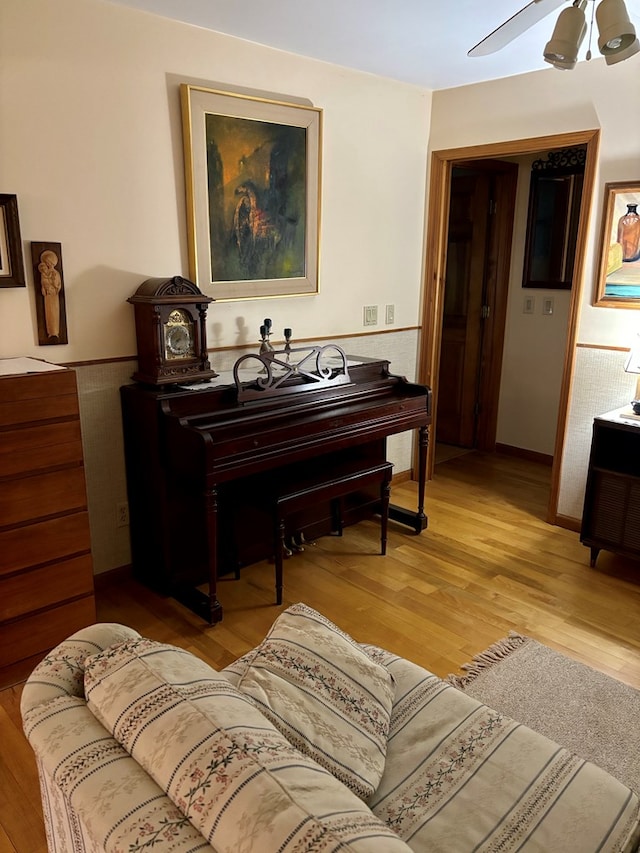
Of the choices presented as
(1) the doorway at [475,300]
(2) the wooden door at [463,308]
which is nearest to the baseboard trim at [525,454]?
(1) the doorway at [475,300]

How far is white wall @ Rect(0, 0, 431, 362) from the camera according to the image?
2367 mm

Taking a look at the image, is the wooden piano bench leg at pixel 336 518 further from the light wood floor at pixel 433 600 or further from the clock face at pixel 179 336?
the clock face at pixel 179 336

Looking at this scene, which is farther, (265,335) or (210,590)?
(265,335)

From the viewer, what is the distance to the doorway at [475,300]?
4.59 m

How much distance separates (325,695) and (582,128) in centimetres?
306

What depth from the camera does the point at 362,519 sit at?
3.72 metres

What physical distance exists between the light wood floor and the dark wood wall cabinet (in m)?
0.18

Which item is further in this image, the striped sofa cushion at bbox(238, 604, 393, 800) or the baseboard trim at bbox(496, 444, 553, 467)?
the baseboard trim at bbox(496, 444, 553, 467)

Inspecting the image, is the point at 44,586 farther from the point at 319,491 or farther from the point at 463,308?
the point at 463,308

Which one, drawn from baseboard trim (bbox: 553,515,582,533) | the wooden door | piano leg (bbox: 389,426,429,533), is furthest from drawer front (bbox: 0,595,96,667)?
the wooden door

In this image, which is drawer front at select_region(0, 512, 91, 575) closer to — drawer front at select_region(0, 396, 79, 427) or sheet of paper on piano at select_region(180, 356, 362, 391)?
drawer front at select_region(0, 396, 79, 427)

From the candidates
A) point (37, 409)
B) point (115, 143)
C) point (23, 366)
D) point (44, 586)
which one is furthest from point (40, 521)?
point (115, 143)

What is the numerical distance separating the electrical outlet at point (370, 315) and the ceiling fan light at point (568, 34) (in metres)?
1.98

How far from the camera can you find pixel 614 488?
120 inches
